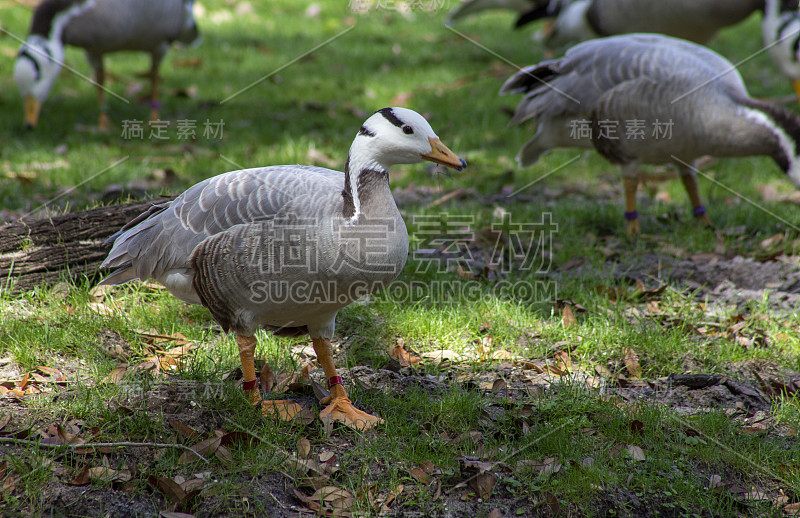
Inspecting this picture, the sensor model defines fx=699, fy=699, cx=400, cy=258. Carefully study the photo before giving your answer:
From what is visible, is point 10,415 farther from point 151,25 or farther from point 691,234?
point 151,25

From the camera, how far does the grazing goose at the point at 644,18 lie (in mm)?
8414

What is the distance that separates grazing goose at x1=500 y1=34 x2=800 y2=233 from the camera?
5.66 meters

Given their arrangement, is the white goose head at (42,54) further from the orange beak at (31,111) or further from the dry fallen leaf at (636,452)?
the dry fallen leaf at (636,452)

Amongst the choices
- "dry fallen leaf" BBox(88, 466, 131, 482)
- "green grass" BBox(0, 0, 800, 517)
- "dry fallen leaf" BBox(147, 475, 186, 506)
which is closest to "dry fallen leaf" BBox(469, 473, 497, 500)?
"green grass" BBox(0, 0, 800, 517)

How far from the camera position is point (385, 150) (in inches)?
122

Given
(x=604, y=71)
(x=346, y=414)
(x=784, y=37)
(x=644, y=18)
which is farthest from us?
(x=644, y=18)

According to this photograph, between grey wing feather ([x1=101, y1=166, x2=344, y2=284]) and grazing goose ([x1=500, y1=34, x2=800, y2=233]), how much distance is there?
3209mm

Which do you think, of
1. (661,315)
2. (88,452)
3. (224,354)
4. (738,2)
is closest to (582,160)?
(738,2)

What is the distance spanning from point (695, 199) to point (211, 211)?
4440 mm

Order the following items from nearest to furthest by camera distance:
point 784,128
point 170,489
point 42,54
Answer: point 170,489, point 784,128, point 42,54

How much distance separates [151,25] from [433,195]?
4528mm

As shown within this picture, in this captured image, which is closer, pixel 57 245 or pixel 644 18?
pixel 57 245

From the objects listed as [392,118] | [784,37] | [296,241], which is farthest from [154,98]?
[784,37]

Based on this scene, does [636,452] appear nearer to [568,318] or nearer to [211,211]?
[568,318]
